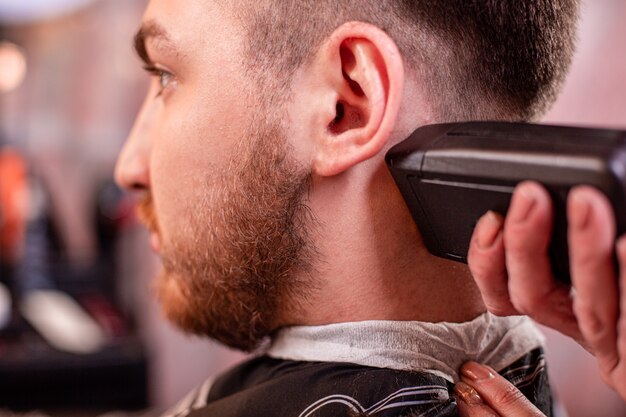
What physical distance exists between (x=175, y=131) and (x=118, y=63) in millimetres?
2841

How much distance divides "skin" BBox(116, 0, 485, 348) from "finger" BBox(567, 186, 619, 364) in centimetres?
36

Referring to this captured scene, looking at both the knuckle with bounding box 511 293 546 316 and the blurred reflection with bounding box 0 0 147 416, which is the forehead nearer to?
the knuckle with bounding box 511 293 546 316

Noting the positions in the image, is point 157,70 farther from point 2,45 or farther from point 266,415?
point 2,45

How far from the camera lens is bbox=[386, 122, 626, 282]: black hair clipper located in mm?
743

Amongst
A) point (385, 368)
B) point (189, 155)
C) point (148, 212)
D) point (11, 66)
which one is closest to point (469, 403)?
point (385, 368)

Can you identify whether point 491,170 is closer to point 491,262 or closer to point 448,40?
point 491,262

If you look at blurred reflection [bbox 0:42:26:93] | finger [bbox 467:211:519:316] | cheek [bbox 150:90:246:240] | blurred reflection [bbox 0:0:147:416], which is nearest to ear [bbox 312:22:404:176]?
cheek [bbox 150:90:246:240]

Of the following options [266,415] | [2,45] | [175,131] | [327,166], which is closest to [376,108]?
[327,166]

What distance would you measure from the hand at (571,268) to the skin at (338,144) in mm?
236

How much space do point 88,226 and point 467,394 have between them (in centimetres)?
301

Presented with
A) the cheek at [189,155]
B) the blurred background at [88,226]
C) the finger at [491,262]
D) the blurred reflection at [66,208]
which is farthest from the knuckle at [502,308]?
the blurred reflection at [66,208]

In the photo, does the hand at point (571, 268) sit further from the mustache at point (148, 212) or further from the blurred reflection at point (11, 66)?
the blurred reflection at point (11, 66)

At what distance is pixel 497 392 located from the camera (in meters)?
1.03

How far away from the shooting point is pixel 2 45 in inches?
152
